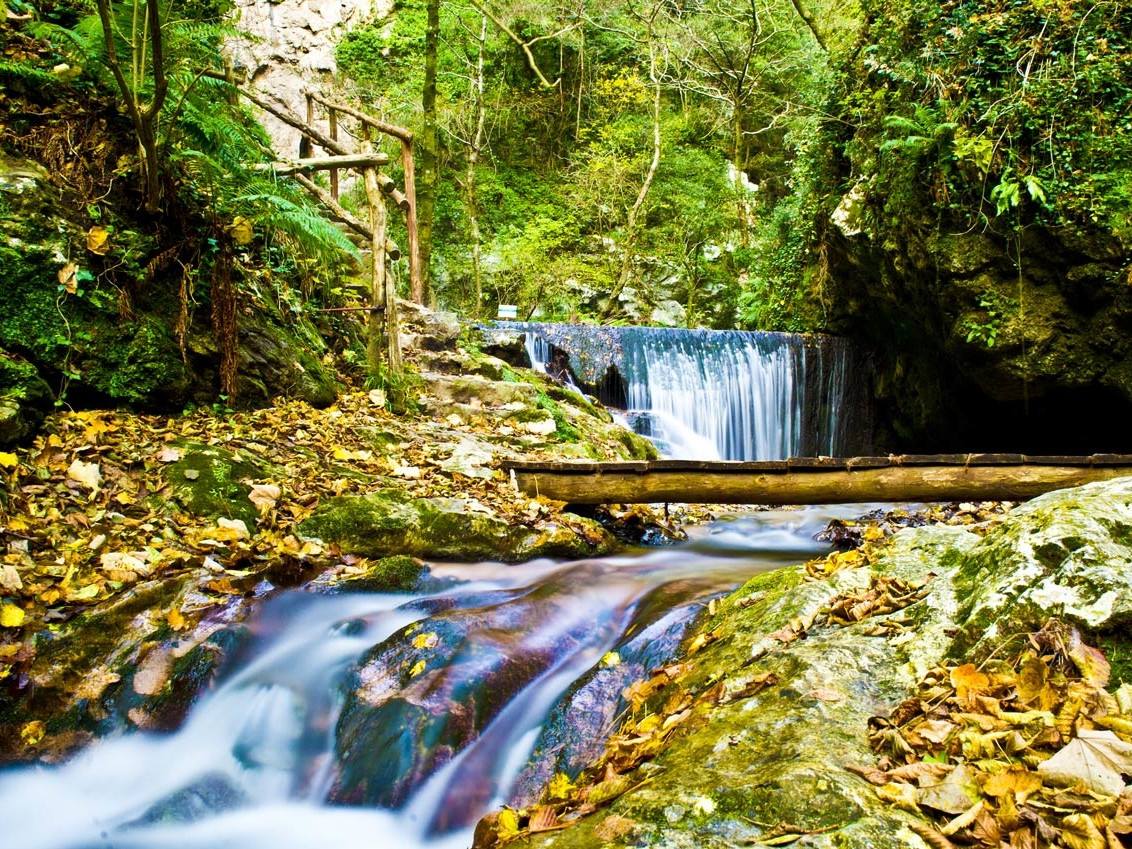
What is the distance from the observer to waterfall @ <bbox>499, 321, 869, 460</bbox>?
38.3 ft

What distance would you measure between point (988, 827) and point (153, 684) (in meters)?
3.02

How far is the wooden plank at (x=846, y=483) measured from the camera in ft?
16.2

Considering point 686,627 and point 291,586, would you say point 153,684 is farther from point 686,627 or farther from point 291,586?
point 686,627

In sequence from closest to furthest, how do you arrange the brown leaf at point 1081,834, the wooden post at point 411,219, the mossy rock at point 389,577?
the brown leaf at point 1081,834, the mossy rock at point 389,577, the wooden post at point 411,219

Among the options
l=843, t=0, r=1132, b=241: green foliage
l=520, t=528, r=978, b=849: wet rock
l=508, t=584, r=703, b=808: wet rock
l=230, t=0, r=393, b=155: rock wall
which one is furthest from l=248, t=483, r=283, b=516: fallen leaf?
l=230, t=0, r=393, b=155: rock wall

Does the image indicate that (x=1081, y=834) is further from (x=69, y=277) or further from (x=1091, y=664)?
(x=69, y=277)

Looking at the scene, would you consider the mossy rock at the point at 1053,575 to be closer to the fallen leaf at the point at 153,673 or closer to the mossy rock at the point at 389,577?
the mossy rock at the point at 389,577

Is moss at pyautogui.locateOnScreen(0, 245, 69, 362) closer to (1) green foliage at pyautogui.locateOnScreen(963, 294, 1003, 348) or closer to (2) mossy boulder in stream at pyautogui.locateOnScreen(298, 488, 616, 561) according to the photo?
(2) mossy boulder in stream at pyautogui.locateOnScreen(298, 488, 616, 561)

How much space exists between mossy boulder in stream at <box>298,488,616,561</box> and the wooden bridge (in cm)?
75

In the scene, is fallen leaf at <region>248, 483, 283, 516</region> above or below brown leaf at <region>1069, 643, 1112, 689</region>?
above

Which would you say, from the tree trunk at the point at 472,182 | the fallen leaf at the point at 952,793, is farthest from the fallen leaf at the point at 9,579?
the tree trunk at the point at 472,182

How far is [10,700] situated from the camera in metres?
2.61

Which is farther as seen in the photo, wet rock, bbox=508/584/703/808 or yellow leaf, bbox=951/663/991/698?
wet rock, bbox=508/584/703/808

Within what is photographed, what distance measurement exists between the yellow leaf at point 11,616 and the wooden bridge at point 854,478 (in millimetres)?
3458
